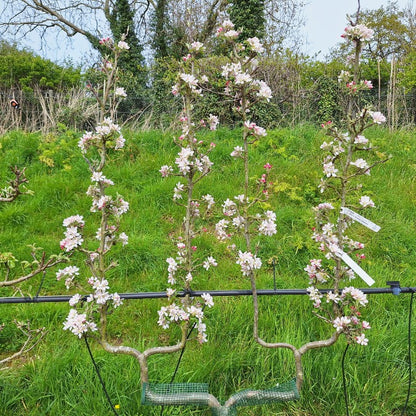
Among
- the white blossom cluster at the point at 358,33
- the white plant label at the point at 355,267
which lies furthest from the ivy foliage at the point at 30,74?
the white plant label at the point at 355,267

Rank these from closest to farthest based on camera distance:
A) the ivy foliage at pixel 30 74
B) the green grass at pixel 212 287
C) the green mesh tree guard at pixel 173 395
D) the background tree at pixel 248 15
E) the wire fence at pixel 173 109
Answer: the green mesh tree guard at pixel 173 395 → the green grass at pixel 212 287 → the wire fence at pixel 173 109 → the background tree at pixel 248 15 → the ivy foliage at pixel 30 74

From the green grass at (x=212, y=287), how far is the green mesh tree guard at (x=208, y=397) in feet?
0.74

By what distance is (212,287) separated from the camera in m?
2.79

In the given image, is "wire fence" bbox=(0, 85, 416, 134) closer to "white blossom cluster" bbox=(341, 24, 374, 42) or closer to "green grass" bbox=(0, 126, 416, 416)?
"green grass" bbox=(0, 126, 416, 416)

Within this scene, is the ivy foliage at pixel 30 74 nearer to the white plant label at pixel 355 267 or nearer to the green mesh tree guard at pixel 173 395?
the green mesh tree guard at pixel 173 395

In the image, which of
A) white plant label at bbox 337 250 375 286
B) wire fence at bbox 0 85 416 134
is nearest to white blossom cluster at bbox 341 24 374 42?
white plant label at bbox 337 250 375 286

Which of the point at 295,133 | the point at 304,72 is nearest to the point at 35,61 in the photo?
the point at 304,72

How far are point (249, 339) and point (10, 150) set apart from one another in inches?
184

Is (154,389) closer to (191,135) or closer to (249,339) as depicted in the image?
(249,339)

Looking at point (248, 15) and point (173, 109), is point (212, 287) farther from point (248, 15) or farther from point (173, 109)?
point (248, 15)

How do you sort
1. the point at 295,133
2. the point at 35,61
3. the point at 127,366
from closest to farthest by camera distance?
the point at 127,366 < the point at 295,133 < the point at 35,61

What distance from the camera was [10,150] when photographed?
4859mm

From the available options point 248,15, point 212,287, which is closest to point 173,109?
point 248,15

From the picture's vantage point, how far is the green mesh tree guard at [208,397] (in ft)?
4.89
